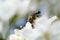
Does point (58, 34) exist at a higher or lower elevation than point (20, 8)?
lower

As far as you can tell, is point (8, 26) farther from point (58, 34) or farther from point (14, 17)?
point (58, 34)

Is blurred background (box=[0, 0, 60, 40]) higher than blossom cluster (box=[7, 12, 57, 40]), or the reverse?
blurred background (box=[0, 0, 60, 40])

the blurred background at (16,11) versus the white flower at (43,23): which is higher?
the blurred background at (16,11)

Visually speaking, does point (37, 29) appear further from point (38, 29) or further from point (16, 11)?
point (16, 11)

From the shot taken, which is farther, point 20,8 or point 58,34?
point 20,8

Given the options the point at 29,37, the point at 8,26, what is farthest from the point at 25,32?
the point at 8,26

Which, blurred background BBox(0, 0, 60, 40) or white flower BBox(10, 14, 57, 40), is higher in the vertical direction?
blurred background BBox(0, 0, 60, 40)

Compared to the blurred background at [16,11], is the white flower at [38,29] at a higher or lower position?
lower
